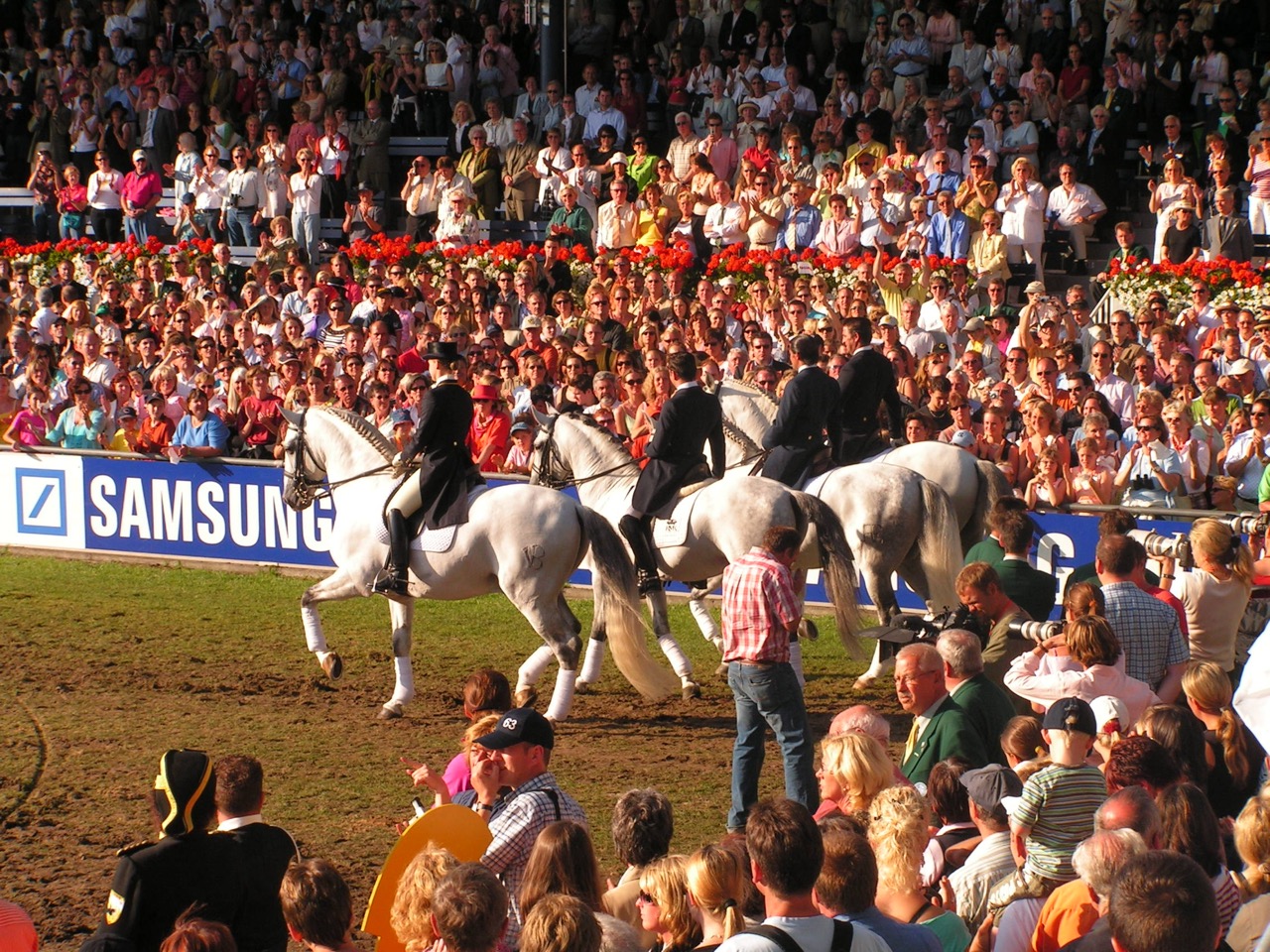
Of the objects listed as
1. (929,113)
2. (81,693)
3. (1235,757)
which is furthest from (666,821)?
(929,113)

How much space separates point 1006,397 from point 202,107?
18.0 meters

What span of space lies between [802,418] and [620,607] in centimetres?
263

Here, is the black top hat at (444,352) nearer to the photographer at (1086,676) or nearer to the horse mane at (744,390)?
the horse mane at (744,390)

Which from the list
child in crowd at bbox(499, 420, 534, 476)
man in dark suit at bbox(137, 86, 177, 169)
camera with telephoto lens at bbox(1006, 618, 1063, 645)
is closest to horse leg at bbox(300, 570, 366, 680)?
child in crowd at bbox(499, 420, 534, 476)

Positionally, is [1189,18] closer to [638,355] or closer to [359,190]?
[638,355]

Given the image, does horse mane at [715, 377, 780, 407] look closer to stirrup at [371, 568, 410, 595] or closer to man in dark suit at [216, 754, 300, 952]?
stirrup at [371, 568, 410, 595]

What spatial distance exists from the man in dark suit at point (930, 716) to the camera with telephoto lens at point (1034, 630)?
0.80 metres

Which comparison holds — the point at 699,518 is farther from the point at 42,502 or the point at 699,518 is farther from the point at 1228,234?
the point at 42,502

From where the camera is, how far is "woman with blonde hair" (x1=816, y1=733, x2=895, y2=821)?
268 inches

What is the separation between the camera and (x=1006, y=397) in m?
15.6

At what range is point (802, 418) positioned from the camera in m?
14.0

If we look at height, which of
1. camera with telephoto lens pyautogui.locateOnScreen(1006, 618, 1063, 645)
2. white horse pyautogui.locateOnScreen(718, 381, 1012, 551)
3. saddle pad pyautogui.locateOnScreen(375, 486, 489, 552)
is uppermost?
white horse pyautogui.locateOnScreen(718, 381, 1012, 551)

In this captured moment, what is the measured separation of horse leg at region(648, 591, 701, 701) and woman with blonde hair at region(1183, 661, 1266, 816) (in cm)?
627

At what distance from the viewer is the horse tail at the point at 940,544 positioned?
1354cm
